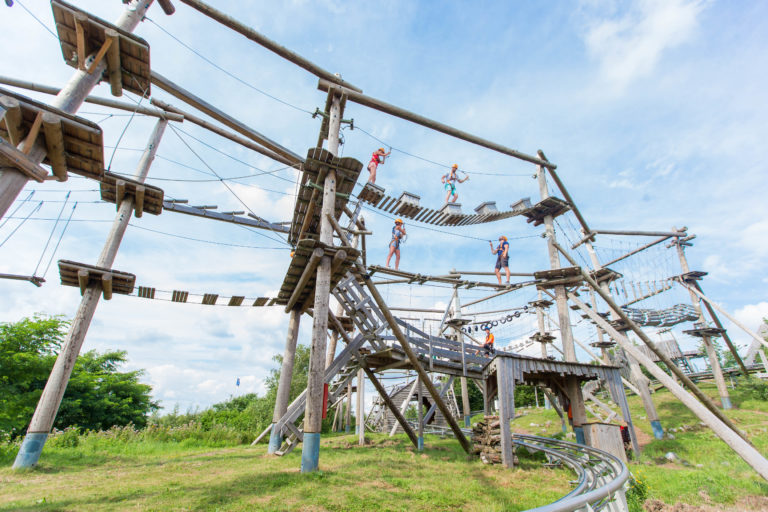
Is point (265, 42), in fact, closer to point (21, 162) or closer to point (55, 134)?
point (55, 134)

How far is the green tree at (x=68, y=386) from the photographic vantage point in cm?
1051

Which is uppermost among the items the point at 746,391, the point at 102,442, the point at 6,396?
the point at 746,391

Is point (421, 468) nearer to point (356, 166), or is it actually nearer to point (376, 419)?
point (356, 166)

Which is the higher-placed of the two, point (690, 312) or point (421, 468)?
point (690, 312)

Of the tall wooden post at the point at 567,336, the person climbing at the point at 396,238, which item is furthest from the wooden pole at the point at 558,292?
the person climbing at the point at 396,238

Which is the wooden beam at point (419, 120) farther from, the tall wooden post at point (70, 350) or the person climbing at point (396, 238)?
the tall wooden post at point (70, 350)

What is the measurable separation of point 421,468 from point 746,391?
22505mm

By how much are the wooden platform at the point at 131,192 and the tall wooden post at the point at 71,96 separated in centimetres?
514

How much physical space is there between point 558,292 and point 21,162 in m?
12.7

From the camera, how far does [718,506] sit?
239 inches

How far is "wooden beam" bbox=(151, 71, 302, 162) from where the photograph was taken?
29.9 ft

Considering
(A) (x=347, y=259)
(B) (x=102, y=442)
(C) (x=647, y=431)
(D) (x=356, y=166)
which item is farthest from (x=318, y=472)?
(C) (x=647, y=431)

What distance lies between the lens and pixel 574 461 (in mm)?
8094

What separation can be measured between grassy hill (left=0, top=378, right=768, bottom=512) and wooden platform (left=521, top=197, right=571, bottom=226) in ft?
25.9
